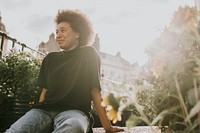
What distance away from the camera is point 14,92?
3580 millimetres

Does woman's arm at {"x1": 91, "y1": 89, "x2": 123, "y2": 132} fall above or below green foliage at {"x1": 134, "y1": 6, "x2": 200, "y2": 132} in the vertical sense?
below

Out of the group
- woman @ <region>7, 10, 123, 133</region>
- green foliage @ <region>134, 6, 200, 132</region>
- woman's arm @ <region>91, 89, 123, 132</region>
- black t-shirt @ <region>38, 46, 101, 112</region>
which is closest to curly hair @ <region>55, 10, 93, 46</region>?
woman @ <region>7, 10, 123, 133</region>

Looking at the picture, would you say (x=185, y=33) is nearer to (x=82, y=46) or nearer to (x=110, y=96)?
(x=110, y=96)

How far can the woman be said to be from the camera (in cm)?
175

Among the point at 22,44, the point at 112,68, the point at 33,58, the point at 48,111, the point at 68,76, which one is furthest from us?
the point at 112,68

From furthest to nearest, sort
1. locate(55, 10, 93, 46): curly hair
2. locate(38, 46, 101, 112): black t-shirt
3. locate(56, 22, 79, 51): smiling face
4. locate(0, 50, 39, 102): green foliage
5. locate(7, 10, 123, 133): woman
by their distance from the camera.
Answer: locate(0, 50, 39, 102): green foliage → locate(55, 10, 93, 46): curly hair → locate(56, 22, 79, 51): smiling face → locate(38, 46, 101, 112): black t-shirt → locate(7, 10, 123, 133): woman

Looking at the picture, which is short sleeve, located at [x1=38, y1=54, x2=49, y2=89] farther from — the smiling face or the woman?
the smiling face

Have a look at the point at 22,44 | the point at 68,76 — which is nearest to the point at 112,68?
the point at 22,44

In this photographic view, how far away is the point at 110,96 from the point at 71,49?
1590 mm

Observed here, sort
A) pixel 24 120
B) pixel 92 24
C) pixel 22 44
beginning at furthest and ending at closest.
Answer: pixel 22 44, pixel 92 24, pixel 24 120

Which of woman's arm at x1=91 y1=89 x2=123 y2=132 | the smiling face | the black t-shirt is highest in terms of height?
the smiling face

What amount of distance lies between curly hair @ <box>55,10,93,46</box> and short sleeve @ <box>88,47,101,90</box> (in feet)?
0.81

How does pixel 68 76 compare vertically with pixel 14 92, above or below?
above

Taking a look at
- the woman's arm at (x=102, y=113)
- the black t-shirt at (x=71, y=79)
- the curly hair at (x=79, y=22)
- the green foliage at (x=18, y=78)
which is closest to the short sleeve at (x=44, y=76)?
the black t-shirt at (x=71, y=79)
